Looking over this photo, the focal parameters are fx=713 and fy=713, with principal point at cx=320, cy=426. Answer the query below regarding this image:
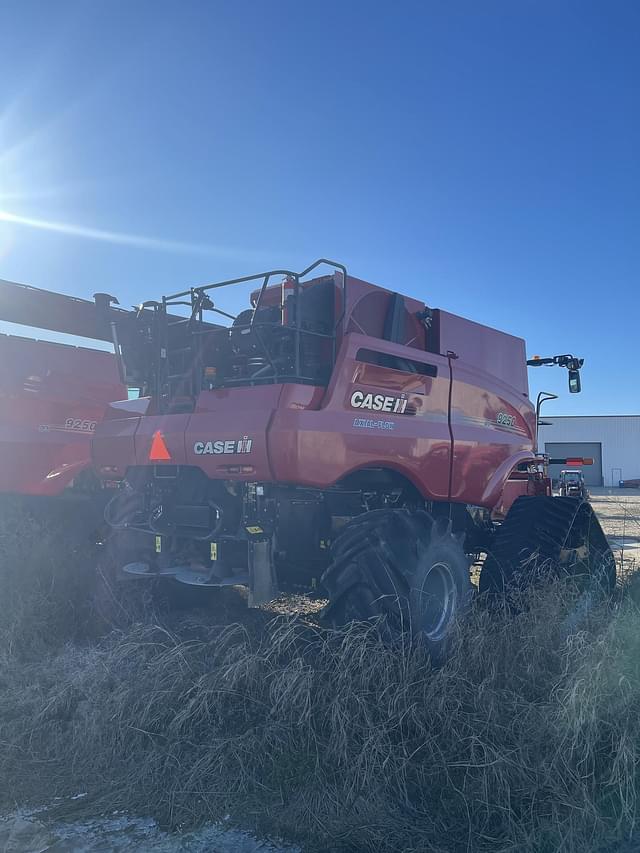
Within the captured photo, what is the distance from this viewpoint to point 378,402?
5.00 m

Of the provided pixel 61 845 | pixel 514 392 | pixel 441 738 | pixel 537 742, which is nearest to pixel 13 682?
pixel 61 845

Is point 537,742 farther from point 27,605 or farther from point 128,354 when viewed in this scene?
point 128,354

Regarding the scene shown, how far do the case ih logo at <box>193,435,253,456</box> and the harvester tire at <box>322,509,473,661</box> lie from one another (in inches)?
33.2

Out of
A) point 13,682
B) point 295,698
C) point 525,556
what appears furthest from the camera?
point 525,556

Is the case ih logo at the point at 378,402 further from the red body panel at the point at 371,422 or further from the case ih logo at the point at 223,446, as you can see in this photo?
the case ih logo at the point at 223,446

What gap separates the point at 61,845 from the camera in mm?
2889

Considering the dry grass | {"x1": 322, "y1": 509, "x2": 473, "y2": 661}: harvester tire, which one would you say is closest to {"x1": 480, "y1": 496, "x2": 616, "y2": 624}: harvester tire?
{"x1": 322, "y1": 509, "x2": 473, "y2": 661}: harvester tire

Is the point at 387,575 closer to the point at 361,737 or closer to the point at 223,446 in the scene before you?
the point at 361,737

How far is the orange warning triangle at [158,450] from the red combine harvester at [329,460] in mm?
17

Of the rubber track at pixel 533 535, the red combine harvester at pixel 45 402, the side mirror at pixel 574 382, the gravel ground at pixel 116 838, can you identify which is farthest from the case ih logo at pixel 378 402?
the red combine harvester at pixel 45 402

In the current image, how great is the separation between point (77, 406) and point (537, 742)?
7.63 meters

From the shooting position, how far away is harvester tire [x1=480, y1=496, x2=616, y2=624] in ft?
18.8

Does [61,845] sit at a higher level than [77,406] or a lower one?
lower

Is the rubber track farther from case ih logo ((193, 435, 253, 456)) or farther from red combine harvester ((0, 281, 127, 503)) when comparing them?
red combine harvester ((0, 281, 127, 503))
